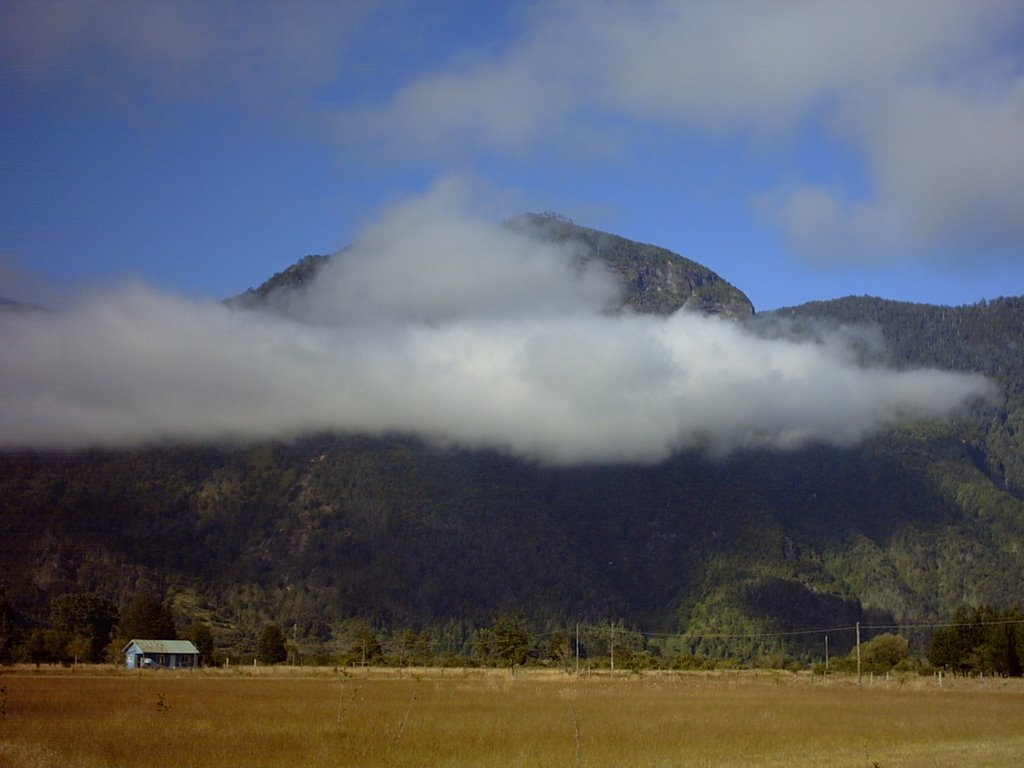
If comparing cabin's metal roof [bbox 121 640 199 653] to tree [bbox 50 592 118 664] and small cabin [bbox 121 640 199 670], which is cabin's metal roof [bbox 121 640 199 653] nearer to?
small cabin [bbox 121 640 199 670]

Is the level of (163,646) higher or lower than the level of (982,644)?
lower

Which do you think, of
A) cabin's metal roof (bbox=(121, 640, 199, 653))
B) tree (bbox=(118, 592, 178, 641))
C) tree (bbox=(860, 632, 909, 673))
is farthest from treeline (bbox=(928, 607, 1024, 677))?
tree (bbox=(118, 592, 178, 641))

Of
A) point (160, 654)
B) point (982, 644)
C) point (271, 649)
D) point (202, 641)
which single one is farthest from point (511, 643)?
point (982, 644)

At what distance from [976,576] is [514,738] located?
18944cm

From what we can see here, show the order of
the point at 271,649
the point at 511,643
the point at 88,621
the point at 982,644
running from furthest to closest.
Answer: the point at 88,621 → the point at 271,649 → the point at 511,643 → the point at 982,644

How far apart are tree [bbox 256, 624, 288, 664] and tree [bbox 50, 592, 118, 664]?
61.2ft

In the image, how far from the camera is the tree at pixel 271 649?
4943 inches

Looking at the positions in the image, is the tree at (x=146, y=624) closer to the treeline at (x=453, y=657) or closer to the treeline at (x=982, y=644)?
the treeline at (x=453, y=657)

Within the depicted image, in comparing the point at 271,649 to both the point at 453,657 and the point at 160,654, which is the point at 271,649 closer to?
the point at 160,654

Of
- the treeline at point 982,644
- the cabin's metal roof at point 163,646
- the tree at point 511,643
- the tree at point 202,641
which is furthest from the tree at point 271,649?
the treeline at point 982,644

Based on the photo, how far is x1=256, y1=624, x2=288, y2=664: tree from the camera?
412ft

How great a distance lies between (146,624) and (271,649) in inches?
589

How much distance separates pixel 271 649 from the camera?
4973 inches

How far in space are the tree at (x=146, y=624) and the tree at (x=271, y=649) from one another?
34.7 feet
